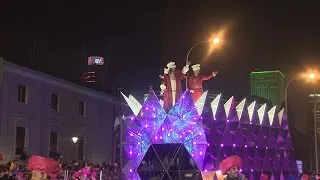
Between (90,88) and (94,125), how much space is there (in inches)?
125

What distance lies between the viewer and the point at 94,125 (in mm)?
45719

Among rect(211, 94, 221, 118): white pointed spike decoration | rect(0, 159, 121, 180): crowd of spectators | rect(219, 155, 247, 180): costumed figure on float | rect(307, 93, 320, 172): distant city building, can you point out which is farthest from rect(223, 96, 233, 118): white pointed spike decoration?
rect(307, 93, 320, 172): distant city building

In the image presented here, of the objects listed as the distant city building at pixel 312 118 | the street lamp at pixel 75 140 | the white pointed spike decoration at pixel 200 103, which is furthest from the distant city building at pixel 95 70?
the white pointed spike decoration at pixel 200 103

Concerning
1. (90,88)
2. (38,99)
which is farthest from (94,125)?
(38,99)

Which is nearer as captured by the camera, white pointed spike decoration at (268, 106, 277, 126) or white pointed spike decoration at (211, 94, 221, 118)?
white pointed spike decoration at (211, 94, 221, 118)

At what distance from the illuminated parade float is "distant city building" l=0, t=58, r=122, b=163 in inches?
421

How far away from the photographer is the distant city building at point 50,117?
106 ft

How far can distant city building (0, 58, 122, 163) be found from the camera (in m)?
32.3

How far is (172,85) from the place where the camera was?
23.1 metres

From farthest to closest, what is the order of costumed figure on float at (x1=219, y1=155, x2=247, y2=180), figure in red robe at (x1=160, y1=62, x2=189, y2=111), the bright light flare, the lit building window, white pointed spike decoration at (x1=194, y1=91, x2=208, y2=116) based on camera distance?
the lit building window
the bright light flare
figure in red robe at (x1=160, y1=62, x2=189, y2=111)
white pointed spike decoration at (x1=194, y1=91, x2=208, y2=116)
costumed figure on float at (x1=219, y1=155, x2=247, y2=180)

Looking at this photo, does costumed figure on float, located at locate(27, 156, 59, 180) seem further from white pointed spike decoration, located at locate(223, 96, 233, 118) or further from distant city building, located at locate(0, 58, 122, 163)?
distant city building, located at locate(0, 58, 122, 163)

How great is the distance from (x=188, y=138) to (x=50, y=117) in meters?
17.7

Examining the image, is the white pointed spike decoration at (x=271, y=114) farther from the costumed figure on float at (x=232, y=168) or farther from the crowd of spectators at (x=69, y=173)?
the costumed figure on float at (x=232, y=168)

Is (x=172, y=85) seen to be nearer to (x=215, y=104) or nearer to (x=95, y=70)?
(x=215, y=104)
